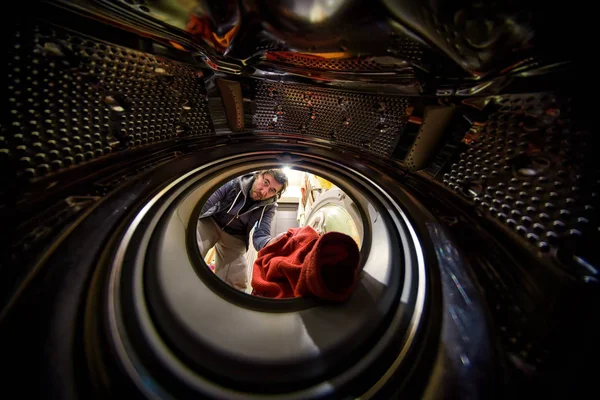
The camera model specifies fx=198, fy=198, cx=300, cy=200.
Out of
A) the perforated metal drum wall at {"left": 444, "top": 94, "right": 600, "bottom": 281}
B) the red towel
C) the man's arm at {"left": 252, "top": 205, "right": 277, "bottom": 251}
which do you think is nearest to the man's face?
the man's arm at {"left": 252, "top": 205, "right": 277, "bottom": 251}

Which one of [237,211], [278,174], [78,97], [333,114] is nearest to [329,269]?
[333,114]

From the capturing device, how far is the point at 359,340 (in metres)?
→ 0.43

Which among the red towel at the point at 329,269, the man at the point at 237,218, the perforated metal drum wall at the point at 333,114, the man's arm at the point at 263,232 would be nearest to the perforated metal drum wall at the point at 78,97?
the perforated metal drum wall at the point at 333,114

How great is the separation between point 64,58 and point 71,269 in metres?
0.51

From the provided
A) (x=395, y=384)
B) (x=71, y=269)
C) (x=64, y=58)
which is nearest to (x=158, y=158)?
(x=64, y=58)

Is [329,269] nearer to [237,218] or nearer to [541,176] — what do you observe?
[541,176]

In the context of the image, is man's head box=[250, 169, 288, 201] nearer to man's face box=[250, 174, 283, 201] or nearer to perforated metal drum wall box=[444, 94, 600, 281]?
man's face box=[250, 174, 283, 201]

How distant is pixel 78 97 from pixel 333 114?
0.81 meters

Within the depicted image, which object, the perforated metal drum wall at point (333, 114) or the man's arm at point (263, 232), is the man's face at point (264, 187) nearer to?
the man's arm at point (263, 232)

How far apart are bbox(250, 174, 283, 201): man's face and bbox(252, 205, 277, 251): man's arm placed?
26cm

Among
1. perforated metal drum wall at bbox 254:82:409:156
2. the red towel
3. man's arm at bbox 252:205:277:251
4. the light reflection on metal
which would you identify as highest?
the light reflection on metal

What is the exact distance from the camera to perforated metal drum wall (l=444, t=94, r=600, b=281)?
407mm

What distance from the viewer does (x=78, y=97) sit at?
0.52 m

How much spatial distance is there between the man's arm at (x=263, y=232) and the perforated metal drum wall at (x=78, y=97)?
43.9 inches
